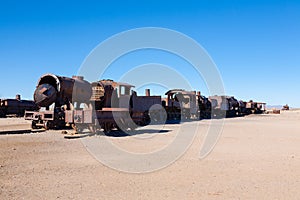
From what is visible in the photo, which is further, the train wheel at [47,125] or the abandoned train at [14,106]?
the abandoned train at [14,106]

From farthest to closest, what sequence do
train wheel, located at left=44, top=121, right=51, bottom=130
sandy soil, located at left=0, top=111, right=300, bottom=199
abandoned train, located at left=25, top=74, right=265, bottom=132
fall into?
train wheel, located at left=44, top=121, right=51, bottom=130
abandoned train, located at left=25, top=74, right=265, bottom=132
sandy soil, located at left=0, top=111, right=300, bottom=199

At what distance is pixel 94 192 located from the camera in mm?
5254

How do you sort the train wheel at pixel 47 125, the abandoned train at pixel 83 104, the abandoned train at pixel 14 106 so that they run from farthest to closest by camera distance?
the abandoned train at pixel 14 106 → the train wheel at pixel 47 125 → the abandoned train at pixel 83 104

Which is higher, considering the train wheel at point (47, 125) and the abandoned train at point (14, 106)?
the abandoned train at point (14, 106)

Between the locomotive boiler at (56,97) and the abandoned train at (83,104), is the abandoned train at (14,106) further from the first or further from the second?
the locomotive boiler at (56,97)

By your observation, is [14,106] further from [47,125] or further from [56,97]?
[56,97]

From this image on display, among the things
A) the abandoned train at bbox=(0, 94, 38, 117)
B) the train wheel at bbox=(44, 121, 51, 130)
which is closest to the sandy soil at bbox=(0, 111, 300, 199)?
the train wheel at bbox=(44, 121, 51, 130)

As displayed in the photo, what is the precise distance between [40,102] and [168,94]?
716 inches

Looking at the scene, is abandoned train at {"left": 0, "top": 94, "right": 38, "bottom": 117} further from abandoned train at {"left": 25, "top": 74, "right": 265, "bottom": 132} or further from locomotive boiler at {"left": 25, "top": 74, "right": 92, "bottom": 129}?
locomotive boiler at {"left": 25, "top": 74, "right": 92, "bottom": 129}

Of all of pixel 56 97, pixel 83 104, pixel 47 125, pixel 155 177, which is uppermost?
pixel 56 97

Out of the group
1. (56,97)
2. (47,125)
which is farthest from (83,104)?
(47,125)

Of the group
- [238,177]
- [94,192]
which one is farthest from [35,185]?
[238,177]

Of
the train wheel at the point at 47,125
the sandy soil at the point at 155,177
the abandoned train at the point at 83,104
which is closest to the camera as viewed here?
the sandy soil at the point at 155,177

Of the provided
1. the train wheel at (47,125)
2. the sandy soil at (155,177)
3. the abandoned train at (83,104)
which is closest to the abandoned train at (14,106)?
the abandoned train at (83,104)
